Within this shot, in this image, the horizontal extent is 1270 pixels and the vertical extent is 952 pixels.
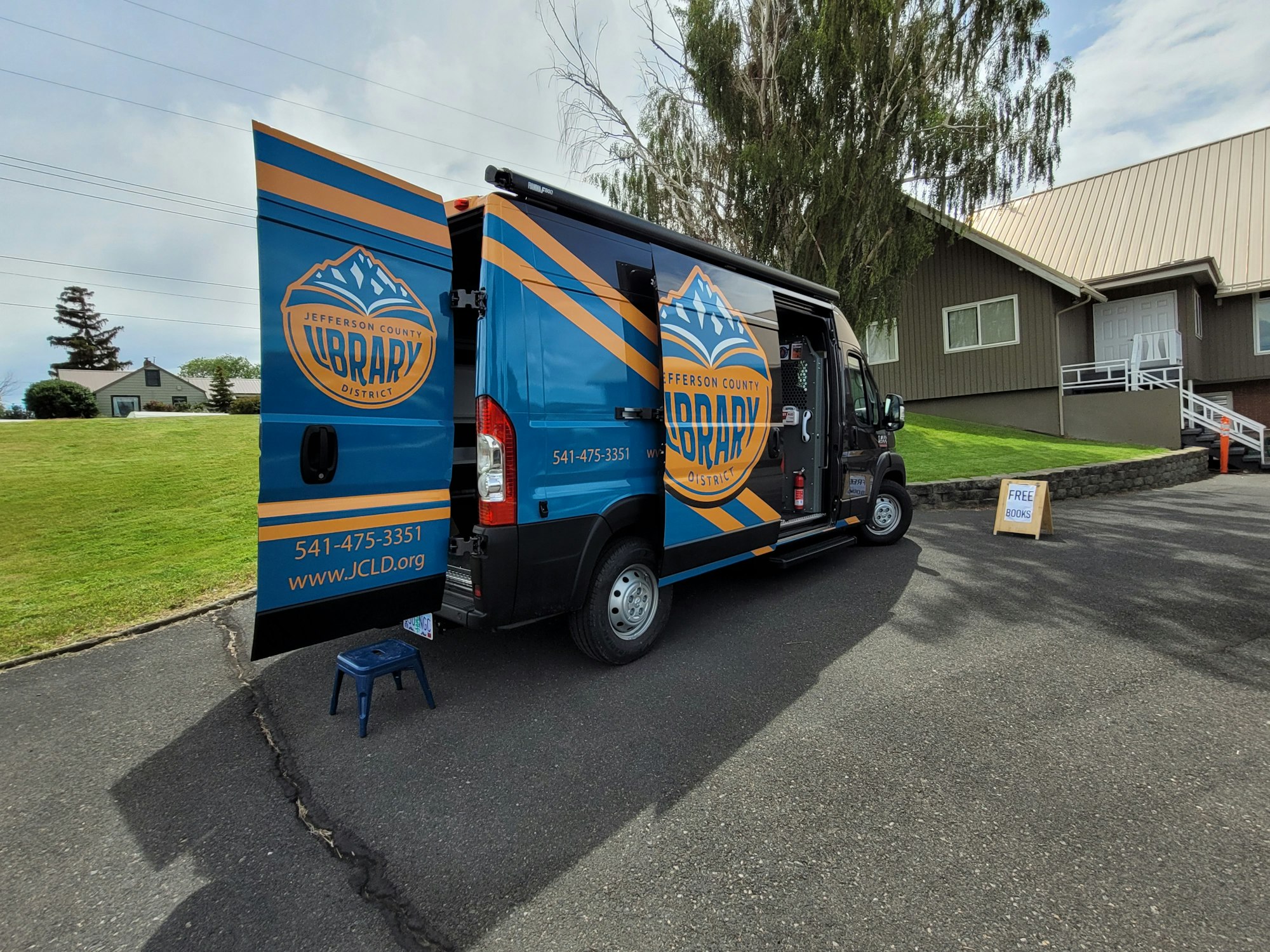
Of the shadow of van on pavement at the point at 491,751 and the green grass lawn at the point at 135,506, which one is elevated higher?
the green grass lawn at the point at 135,506

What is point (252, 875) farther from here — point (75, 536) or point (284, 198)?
point (75, 536)

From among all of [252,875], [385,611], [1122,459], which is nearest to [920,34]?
[1122,459]

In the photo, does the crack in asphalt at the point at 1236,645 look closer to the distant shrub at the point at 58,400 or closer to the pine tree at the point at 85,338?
the distant shrub at the point at 58,400

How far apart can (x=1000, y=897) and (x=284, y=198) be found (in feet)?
12.1

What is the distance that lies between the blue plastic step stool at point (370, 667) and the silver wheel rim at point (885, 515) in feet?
16.8

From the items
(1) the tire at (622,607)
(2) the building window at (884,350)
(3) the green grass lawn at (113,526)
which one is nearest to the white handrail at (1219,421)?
(2) the building window at (884,350)

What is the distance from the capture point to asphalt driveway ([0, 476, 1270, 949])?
6.50 feet

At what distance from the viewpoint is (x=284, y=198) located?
2.53 meters

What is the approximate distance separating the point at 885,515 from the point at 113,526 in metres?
9.16

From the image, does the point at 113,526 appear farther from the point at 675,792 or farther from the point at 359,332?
the point at 675,792

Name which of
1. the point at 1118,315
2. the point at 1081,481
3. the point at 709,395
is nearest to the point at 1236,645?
the point at 709,395

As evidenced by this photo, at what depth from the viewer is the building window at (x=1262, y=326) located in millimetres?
16609

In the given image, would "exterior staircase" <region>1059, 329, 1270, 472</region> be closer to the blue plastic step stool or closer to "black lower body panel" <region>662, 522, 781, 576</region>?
"black lower body panel" <region>662, 522, 781, 576</region>

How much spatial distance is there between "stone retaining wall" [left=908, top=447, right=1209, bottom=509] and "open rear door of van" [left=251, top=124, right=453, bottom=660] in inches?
318
